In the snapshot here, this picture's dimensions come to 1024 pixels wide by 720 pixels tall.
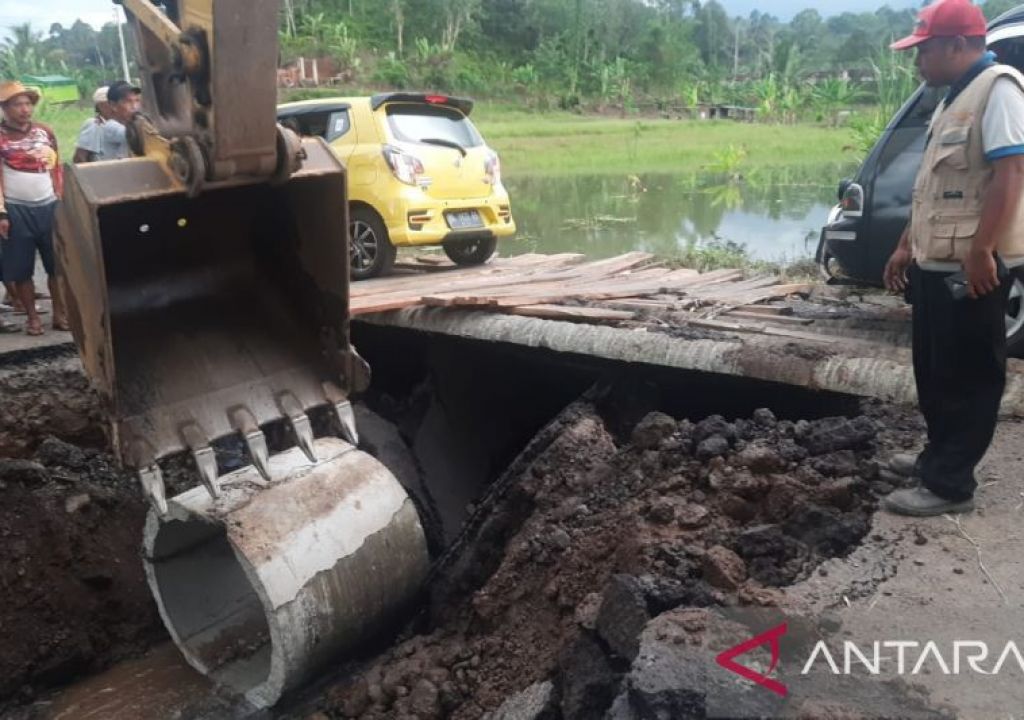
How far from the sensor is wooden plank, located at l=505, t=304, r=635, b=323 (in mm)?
5805

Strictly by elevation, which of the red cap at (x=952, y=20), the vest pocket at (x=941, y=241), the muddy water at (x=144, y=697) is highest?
the red cap at (x=952, y=20)

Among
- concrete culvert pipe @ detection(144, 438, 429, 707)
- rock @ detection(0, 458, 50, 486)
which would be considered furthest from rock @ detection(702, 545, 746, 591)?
rock @ detection(0, 458, 50, 486)

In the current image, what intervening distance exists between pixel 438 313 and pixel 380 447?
98 centimetres

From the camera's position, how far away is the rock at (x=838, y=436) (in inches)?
161

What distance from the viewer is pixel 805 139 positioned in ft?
104

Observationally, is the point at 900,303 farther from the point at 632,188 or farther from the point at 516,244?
→ the point at 632,188

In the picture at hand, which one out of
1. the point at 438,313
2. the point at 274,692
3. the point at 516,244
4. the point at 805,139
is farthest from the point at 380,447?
the point at 805,139

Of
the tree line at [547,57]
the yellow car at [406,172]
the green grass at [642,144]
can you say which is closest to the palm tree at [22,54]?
the tree line at [547,57]

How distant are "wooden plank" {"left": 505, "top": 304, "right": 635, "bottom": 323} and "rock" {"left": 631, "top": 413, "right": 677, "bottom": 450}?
1281 millimetres

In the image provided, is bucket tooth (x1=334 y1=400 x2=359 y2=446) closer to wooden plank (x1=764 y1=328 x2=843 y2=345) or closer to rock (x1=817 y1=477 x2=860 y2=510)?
rock (x1=817 y1=477 x2=860 y2=510)

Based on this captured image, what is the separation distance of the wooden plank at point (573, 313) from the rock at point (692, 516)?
2129 mm

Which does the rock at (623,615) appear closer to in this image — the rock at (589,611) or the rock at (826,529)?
the rock at (589,611)

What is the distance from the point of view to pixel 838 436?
412 centimetres

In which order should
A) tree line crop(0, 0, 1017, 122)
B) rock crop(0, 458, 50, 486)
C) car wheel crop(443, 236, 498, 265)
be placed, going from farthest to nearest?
tree line crop(0, 0, 1017, 122) → car wheel crop(443, 236, 498, 265) → rock crop(0, 458, 50, 486)
